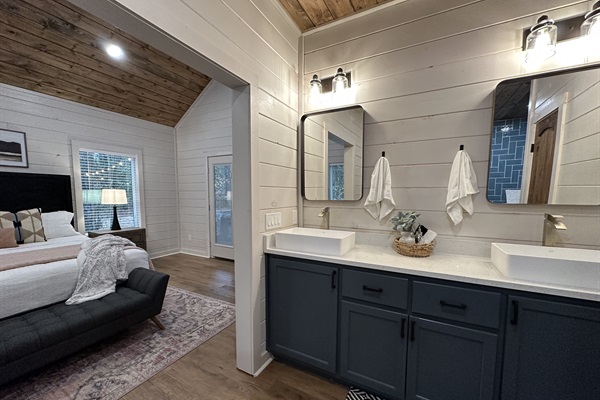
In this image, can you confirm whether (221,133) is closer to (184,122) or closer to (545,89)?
(184,122)

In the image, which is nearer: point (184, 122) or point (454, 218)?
point (454, 218)

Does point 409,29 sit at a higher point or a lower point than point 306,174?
higher

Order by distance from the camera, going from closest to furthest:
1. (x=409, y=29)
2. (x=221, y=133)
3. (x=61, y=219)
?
(x=409, y=29)
(x=61, y=219)
(x=221, y=133)

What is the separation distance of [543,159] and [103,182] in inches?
221

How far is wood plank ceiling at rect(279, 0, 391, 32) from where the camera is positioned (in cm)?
179

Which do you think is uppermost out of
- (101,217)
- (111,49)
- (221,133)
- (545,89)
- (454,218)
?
(111,49)

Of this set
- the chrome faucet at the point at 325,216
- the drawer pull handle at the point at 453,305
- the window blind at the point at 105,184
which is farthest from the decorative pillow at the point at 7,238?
the drawer pull handle at the point at 453,305

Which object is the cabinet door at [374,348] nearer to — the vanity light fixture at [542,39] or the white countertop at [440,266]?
the white countertop at [440,266]

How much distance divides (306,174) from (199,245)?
12.1ft

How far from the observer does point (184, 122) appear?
4.89 meters

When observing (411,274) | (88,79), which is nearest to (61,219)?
(88,79)

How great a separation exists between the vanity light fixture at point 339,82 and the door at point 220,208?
3.06 meters

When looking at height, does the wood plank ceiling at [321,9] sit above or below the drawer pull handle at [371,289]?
above

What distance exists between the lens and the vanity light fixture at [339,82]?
6.18 ft
